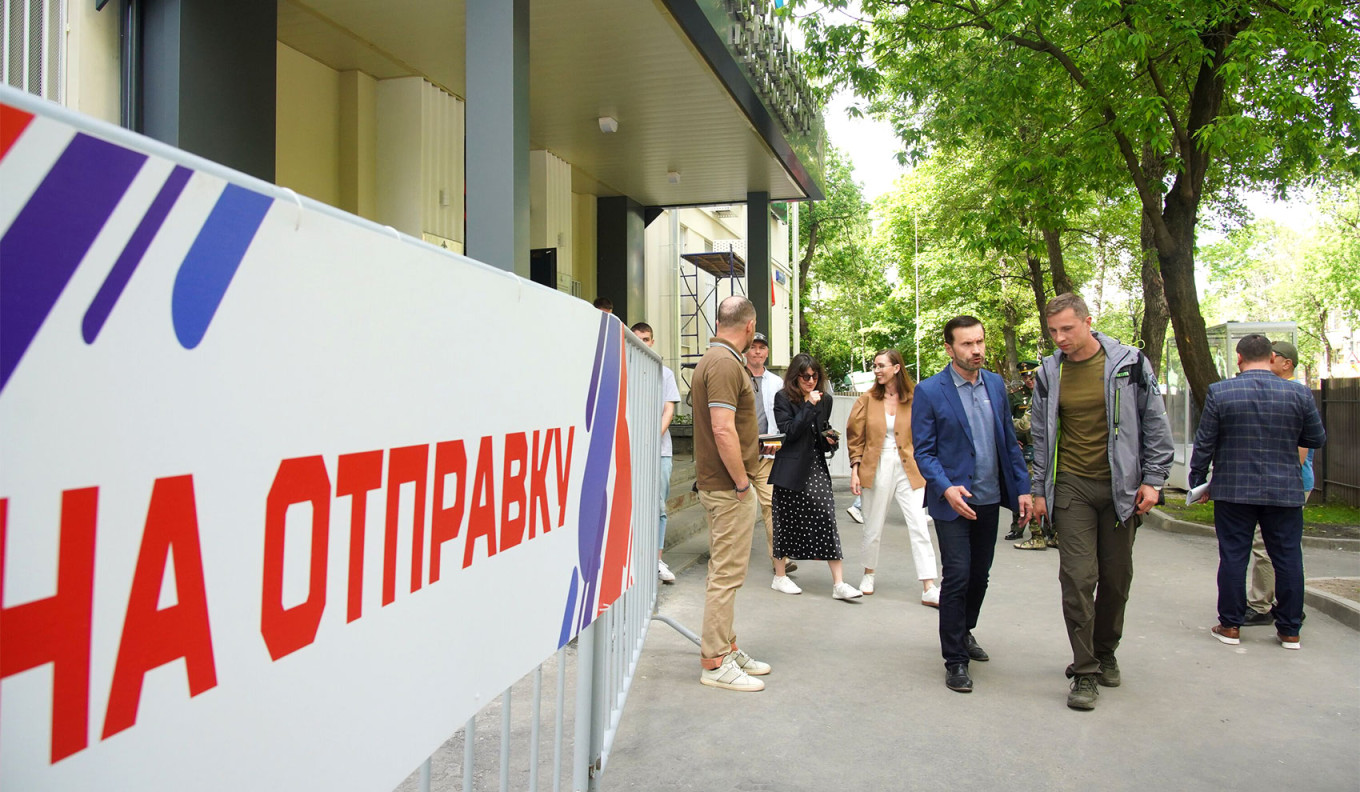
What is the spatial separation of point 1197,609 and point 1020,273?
933 inches

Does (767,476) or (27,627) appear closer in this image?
(27,627)

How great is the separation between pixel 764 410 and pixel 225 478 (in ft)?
23.7

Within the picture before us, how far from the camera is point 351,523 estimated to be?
1376mm

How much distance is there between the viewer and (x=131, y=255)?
978 millimetres

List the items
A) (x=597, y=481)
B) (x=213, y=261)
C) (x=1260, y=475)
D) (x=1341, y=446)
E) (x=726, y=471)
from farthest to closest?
(x=1341, y=446), (x=1260, y=475), (x=726, y=471), (x=597, y=481), (x=213, y=261)

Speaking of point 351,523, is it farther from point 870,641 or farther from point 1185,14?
point 1185,14

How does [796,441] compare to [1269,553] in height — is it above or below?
above

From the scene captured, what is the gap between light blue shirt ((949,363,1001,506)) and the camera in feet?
17.4

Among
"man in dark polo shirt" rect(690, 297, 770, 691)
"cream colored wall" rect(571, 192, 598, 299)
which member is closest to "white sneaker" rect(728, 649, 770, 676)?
"man in dark polo shirt" rect(690, 297, 770, 691)

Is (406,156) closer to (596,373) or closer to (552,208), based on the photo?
(552,208)

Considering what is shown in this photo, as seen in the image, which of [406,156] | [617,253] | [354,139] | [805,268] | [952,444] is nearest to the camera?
[952,444]

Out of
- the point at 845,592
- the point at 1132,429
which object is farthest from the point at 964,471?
the point at 845,592

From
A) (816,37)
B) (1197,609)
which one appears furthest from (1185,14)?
(1197,609)

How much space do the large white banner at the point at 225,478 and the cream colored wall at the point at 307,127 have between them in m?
7.43
